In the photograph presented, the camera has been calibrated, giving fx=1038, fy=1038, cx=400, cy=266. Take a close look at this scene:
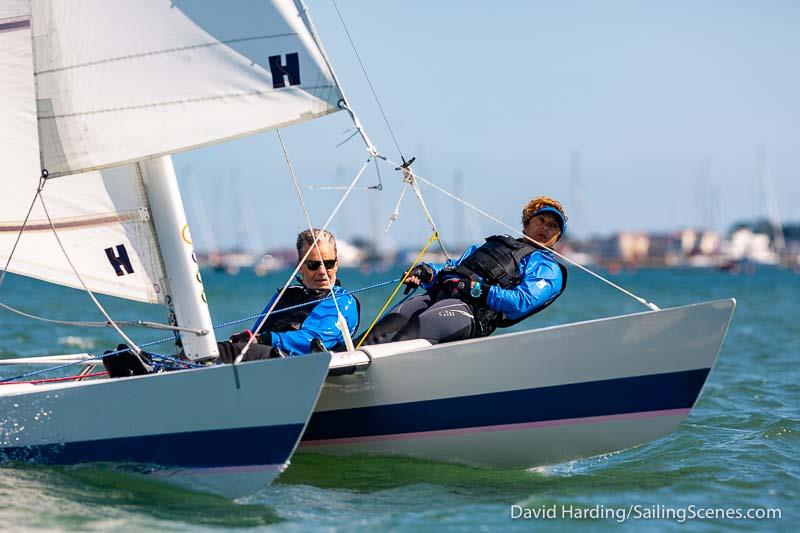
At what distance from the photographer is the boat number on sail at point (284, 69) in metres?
4.48

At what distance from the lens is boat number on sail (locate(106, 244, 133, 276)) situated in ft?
17.6

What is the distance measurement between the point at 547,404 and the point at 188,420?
5.50 feet

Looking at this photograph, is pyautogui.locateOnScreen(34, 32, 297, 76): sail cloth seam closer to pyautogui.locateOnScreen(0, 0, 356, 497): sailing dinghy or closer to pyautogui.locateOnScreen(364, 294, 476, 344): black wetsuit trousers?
pyautogui.locateOnScreen(0, 0, 356, 497): sailing dinghy

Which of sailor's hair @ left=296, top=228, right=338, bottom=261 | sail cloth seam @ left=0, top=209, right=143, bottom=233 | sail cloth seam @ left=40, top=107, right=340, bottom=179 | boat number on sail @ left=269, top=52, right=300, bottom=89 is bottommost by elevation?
sailor's hair @ left=296, top=228, right=338, bottom=261

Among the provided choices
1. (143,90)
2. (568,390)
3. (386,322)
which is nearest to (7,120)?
(143,90)

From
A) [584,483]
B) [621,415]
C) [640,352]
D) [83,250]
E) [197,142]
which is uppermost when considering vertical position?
[197,142]

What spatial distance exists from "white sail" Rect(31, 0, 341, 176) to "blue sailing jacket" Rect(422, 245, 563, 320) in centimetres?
147

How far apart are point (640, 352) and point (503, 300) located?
0.81 metres

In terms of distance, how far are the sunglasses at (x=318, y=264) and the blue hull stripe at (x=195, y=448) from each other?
112 centimetres

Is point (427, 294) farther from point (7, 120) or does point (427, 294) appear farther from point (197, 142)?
point (7, 120)

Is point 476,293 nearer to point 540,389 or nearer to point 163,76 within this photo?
point 540,389

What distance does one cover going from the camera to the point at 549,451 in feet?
16.6

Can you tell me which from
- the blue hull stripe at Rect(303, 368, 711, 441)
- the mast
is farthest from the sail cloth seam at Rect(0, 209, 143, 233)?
the blue hull stripe at Rect(303, 368, 711, 441)

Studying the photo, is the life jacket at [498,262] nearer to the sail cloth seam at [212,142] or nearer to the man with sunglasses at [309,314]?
the man with sunglasses at [309,314]
